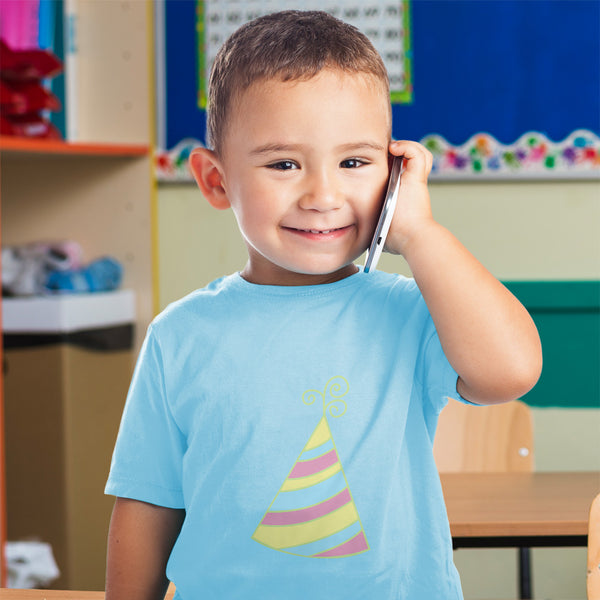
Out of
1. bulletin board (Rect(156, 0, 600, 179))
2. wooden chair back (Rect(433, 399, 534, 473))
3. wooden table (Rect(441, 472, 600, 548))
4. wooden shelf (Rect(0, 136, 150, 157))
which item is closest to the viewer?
wooden table (Rect(441, 472, 600, 548))

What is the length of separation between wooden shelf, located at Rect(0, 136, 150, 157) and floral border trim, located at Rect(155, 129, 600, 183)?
9.4 inches

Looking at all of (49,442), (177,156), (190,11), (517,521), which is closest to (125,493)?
(517,521)

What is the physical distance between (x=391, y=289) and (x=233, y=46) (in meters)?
0.28

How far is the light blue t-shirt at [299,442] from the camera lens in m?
0.78

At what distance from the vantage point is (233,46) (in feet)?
2.76

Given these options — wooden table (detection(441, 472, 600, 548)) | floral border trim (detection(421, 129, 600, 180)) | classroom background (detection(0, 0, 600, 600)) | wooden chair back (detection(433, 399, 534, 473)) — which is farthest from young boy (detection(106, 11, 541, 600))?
floral border trim (detection(421, 129, 600, 180))

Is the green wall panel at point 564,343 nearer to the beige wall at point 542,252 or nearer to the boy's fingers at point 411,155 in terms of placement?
the beige wall at point 542,252

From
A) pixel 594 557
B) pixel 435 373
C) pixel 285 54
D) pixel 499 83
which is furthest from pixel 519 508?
pixel 499 83

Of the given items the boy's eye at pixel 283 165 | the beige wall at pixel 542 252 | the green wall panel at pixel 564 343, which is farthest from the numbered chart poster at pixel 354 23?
the boy's eye at pixel 283 165

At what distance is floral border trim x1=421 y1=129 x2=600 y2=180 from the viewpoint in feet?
7.58

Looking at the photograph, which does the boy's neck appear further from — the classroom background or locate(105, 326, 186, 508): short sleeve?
the classroom background

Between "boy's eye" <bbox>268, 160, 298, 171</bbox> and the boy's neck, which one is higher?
"boy's eye" <bbox>268, 160, 298, 171</bbox>

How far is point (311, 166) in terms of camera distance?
2.54 feet

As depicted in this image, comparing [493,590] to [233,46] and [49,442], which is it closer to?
[49,442]
